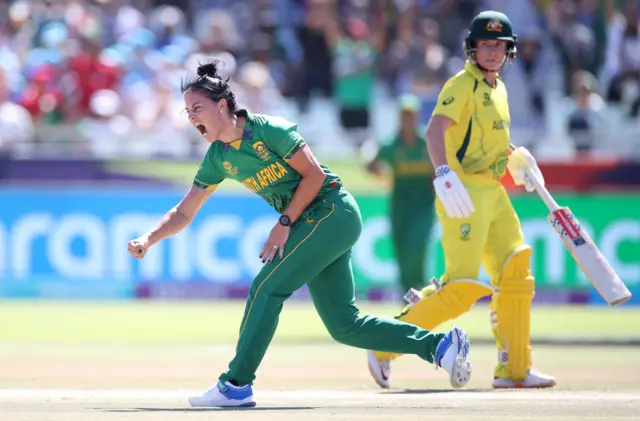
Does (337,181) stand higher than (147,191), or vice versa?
(147,191)

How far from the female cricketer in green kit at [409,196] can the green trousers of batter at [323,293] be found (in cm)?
671

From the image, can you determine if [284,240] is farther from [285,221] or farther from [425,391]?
[425,391]

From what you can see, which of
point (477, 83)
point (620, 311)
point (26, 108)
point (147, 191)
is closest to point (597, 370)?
point (477, 83)

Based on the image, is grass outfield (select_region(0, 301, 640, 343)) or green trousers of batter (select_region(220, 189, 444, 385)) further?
grass outfield (select_region(0, 301, 640, 343))

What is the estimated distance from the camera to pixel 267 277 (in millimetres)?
7816

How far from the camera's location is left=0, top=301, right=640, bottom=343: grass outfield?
1358cm

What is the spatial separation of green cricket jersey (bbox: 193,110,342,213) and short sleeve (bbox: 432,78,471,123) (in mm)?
1292

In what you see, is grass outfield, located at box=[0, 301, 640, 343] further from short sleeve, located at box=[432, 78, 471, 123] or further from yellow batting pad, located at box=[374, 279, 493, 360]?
short sleeve, located at box=[432, 78, 471, 123]

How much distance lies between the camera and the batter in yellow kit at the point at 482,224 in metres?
8.97

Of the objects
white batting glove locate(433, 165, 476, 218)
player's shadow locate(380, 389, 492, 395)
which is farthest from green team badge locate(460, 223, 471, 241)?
player's shadow locate(380, 389, 492, 395)

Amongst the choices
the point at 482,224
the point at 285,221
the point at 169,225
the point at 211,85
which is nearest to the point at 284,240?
the point at 285,221

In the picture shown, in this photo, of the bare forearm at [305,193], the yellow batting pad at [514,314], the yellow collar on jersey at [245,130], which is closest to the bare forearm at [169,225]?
the yellow collar on jersey at [245,130]

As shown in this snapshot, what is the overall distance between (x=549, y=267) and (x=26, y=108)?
784 cm

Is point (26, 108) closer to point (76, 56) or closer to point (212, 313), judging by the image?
point (76, 56)
